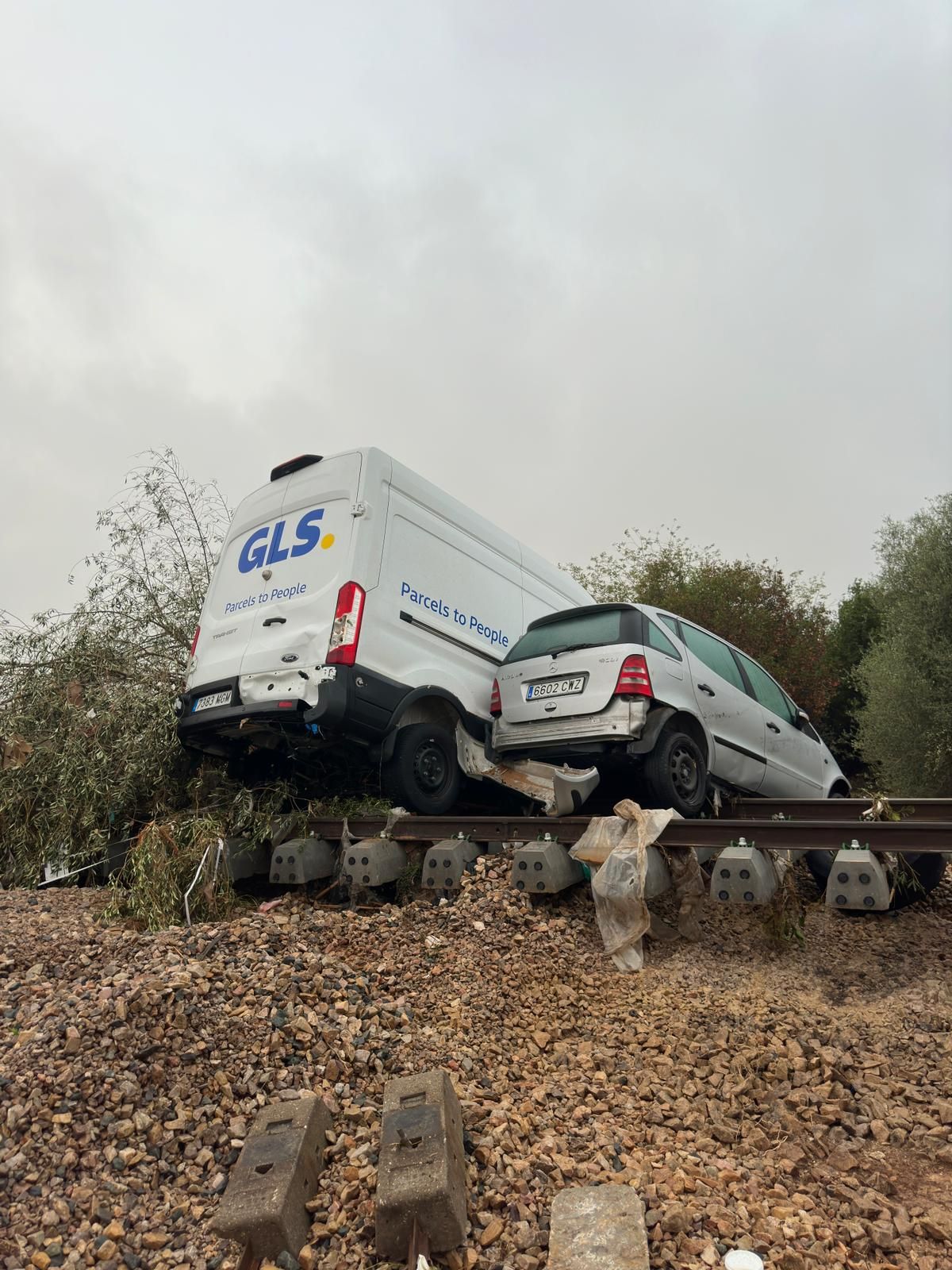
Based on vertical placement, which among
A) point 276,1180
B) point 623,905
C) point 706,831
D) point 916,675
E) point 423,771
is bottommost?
point 276,1180

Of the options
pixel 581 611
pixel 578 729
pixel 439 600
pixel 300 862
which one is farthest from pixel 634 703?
pixel 300 862

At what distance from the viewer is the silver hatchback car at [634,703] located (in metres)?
5.78

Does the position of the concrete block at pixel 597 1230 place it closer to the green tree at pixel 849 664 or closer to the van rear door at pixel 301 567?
the van rear door at pixel 301 567

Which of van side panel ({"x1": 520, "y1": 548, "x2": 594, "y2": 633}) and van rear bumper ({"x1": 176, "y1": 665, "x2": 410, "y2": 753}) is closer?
van rear bumper ({"x1": 176, "y1": 665, "x2": 410, "y2": 753})

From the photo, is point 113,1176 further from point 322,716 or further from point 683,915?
point 683,915

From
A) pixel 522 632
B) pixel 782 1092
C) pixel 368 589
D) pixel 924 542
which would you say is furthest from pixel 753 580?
pixel 782 1092

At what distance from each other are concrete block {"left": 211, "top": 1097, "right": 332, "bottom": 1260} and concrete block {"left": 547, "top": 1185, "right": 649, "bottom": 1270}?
0.77 meters

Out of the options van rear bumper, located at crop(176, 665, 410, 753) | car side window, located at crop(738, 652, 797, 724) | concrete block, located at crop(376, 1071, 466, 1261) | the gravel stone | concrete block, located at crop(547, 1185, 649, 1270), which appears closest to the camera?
concrete block, located at crop(547, 1185, 649, 1270)

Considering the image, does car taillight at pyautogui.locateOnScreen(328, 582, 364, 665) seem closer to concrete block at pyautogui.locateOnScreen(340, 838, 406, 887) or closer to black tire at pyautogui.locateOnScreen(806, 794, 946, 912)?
concrete block at pyautogui.locateOnScreen(340, 838, 406, 887)

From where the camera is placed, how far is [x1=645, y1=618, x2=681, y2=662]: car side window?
6.14 metres

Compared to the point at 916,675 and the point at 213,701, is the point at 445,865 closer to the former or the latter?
the point at 213,701

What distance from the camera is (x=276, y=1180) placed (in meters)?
2.54

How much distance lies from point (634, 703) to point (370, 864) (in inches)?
81.2

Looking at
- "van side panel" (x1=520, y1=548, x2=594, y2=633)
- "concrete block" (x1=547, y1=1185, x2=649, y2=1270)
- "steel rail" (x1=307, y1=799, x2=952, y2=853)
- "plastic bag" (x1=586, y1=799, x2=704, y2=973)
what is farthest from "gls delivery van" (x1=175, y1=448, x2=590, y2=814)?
"concrete block" (x1=547, y1=1185, x2=649, y2=1270)
